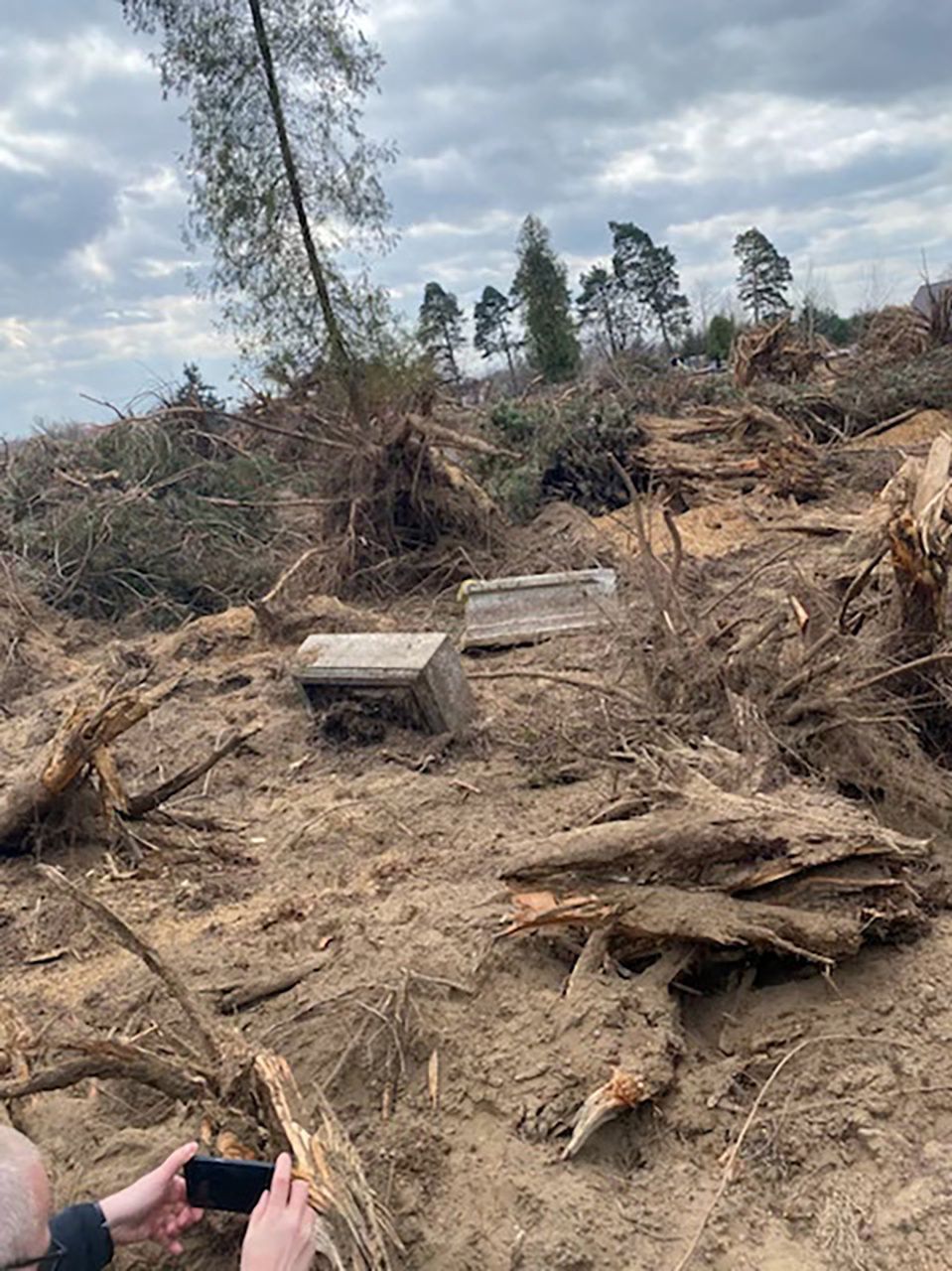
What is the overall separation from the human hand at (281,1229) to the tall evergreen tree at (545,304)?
27722 mm

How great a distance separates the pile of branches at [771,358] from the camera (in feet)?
51.9

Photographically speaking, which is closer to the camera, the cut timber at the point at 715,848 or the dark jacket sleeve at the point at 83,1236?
the dark jacket sleeve at the point at 83,1236

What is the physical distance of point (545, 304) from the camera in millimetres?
28281

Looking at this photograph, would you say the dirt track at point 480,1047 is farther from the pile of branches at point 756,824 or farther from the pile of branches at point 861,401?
the pile of branches at point 861,401

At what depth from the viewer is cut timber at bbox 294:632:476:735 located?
5.18 metres

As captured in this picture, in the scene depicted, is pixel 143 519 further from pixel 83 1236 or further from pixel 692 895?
pixel 83 1236

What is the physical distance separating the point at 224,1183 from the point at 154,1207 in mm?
132

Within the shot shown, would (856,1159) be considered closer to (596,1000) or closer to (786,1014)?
(786,1014)

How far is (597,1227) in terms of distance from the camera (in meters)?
1.90

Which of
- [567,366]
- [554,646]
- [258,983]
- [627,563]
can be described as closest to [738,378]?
[627,563]

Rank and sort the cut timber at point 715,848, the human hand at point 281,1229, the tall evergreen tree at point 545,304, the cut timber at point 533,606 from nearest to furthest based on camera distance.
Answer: the human hand at point 281,1229, the cut timber at point 715,848, the cut timber at point 533,606, the tall evergreen tree at point 545,304

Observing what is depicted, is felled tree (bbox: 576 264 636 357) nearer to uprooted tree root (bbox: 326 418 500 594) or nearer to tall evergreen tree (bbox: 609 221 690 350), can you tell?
tall evergreen tree (bbox: 609 221 690 350)

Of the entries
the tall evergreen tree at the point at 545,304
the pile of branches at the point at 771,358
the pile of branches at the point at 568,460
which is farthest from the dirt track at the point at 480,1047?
the tall evergreen tree at the point at 545,304

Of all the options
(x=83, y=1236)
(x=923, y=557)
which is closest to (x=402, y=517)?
(x=923, y=557)
